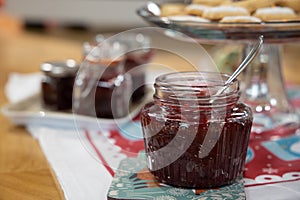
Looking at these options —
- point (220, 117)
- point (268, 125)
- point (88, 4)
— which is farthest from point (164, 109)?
point (88, 4)

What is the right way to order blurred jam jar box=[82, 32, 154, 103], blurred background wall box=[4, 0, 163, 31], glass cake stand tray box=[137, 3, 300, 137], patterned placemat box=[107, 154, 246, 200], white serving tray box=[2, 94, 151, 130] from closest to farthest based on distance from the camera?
1. patterned placemat box=[107, 154, 246, 200]
2. glass cake stand tray box=[137, 3, 300, 137]
3. white serving tray box=[2, 94, 151, 130]
4. blurred jam jar box=[82, 32, 154, 103]
5. blurred background wall box=[4, 0, 163, 31]

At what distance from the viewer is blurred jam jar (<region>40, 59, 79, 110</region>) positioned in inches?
35.1

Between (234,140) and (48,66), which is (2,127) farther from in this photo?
(234,140)

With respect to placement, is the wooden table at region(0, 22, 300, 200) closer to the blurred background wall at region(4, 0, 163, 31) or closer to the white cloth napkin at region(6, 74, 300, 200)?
the white cloth napkin at region(6, 74, 300, 200)

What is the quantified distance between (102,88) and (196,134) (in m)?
0.32

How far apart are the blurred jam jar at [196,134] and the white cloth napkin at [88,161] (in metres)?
0.05

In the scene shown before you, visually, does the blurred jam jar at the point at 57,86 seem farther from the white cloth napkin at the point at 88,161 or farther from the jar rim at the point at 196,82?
the jar rim at the point at 196,82

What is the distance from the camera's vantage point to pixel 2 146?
30.5 inches

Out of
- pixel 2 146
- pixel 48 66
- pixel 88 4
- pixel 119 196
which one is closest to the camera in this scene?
pixel 119 196

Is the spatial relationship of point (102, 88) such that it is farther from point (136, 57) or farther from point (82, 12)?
point (82, 12)

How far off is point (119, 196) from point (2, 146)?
287 mm

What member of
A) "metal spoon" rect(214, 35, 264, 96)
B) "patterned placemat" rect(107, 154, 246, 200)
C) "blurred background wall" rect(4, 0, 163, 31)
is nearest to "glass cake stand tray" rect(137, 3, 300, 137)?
"metal spoon" rect(214, 35, 264, 96)

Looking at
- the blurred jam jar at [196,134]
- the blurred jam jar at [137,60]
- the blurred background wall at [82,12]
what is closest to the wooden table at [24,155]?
the blurred jam jar at [196,134]

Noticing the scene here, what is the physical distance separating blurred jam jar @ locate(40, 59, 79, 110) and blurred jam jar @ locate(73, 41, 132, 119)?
0.09 ft
